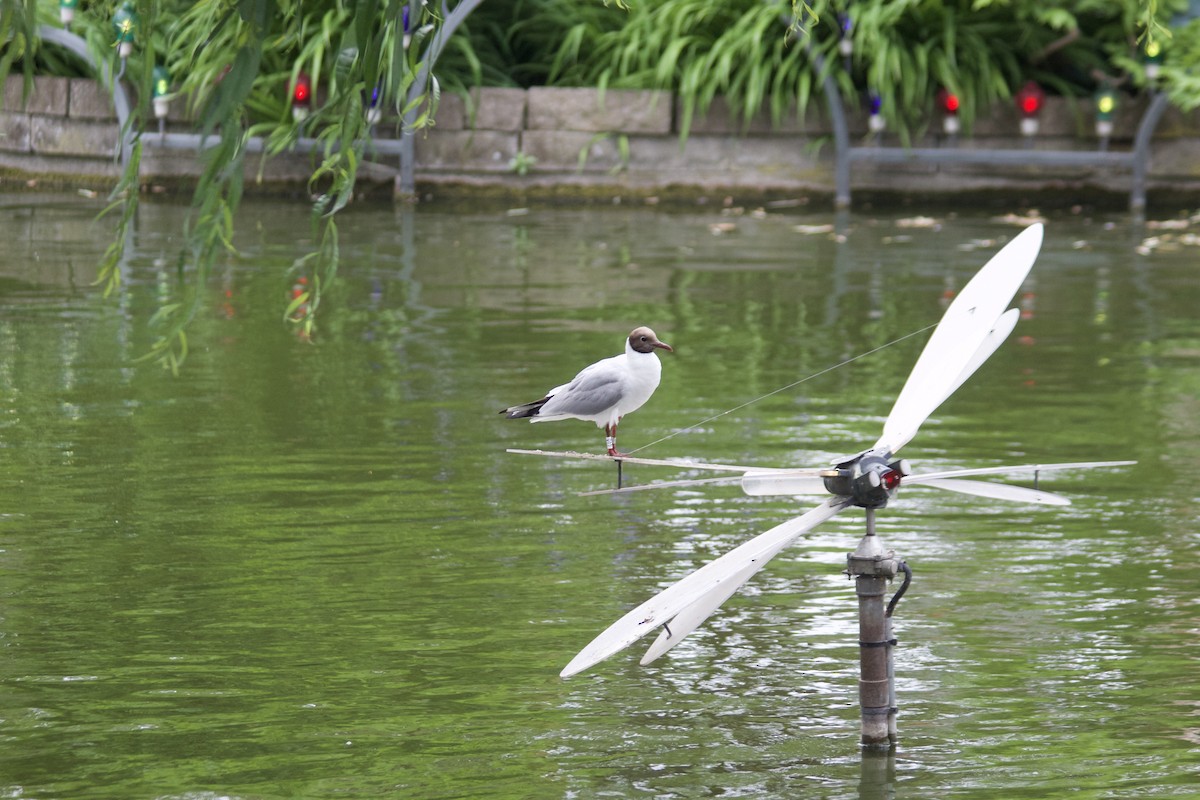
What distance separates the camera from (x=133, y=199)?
5.02 metres

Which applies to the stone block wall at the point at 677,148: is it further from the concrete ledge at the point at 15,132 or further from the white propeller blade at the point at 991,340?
the white propeller blade at the point at 991,340

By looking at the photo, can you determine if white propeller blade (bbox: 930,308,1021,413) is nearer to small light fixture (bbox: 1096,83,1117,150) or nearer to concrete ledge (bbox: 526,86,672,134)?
small light fixture (bbox: 1096,83,1117,150)

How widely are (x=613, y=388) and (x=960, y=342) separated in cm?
122

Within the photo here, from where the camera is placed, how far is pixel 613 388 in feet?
14.9

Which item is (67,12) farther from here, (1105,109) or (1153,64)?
(1153,64)

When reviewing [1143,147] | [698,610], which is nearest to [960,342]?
[698,610]

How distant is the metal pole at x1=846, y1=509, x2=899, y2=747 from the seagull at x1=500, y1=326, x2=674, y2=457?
863 mm

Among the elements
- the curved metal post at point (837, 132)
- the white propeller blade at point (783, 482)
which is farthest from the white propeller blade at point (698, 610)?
the curved metal post at point (837, 132)

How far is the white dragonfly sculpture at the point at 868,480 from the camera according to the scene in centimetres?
481

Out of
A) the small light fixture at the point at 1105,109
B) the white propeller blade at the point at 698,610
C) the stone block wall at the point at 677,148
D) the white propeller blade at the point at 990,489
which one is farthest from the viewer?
the stone block wall at the point at 677,148

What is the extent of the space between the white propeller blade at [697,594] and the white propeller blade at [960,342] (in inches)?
12.1

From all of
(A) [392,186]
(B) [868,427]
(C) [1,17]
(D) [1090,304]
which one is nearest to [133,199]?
(C) [1,17]

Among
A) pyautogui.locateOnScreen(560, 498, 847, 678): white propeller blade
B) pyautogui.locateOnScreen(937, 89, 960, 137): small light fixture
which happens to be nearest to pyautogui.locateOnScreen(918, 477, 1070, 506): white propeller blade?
pyautogui.locateOnScreen(560, 498, 847, 678): white propeller blade

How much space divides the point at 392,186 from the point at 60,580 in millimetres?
11598
